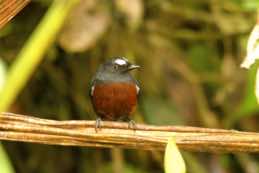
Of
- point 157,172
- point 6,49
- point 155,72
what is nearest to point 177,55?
point 155,72

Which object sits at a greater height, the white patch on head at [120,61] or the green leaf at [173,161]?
the white patch on head at [120,61]

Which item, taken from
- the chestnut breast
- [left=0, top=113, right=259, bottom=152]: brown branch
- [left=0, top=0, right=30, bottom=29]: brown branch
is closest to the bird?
the chestnut breast

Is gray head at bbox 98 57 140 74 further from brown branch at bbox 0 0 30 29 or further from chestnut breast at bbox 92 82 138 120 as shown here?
brown branch at bbox 0 0 30 29

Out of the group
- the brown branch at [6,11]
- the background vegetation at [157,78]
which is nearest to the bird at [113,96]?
the background vegetation at [157,78]

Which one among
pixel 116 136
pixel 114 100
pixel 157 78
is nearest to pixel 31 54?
pixel 116 136

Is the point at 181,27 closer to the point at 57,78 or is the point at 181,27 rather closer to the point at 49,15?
the point at 57,78

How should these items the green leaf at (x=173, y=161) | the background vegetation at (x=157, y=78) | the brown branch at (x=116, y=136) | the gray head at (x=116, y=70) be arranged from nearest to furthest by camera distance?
the green leaf at (x=173, y=161), the brown branch at (x=116, y=136), the gray head at (x=116, y=70), the background vegetation at (x=157, y=78)

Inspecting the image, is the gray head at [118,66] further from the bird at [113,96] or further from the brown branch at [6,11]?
the brown branch at [6,11]
